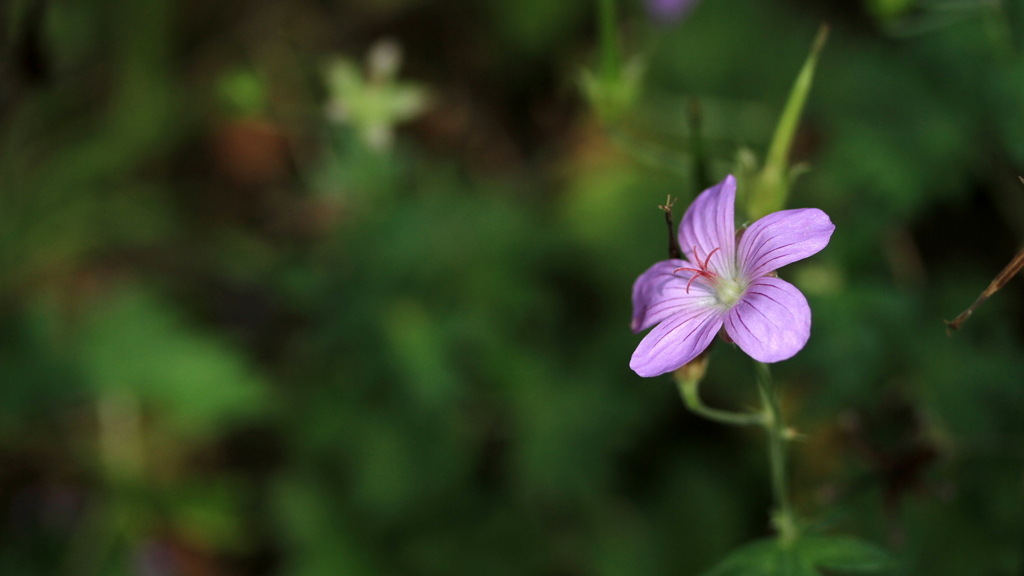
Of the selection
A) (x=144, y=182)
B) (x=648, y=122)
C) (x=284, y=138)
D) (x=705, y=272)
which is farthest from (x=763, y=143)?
(x=144, y=182)

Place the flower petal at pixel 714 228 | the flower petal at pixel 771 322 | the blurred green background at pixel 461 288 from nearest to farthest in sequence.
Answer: the flower petal at pixel 771 322 < the flower petal at pixel 714 228 < the blurred green background at pixel 461 288

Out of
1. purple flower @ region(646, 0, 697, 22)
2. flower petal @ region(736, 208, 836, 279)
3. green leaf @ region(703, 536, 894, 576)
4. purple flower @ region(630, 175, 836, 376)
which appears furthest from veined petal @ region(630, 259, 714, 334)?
purple flower @ region(646, 0, 697, 22)

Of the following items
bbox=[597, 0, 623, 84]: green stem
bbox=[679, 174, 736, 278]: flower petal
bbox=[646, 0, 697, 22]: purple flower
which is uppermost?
bbox=[646, 0, 697, 22]: purple flower

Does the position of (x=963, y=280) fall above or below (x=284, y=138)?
below

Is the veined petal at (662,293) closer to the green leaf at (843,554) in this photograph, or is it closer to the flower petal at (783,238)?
the flower petal at (783,238)

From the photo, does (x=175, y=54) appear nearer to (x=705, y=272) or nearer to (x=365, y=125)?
(x=365, y=125)

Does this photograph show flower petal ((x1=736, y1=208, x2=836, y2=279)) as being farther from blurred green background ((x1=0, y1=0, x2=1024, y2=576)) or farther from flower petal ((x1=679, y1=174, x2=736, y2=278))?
blurred green background ((x1=0, y1=0, x2=1024, y2=576))

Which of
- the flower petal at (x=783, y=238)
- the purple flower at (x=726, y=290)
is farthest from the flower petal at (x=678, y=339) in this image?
the flower petal at (x=783, y=238)
